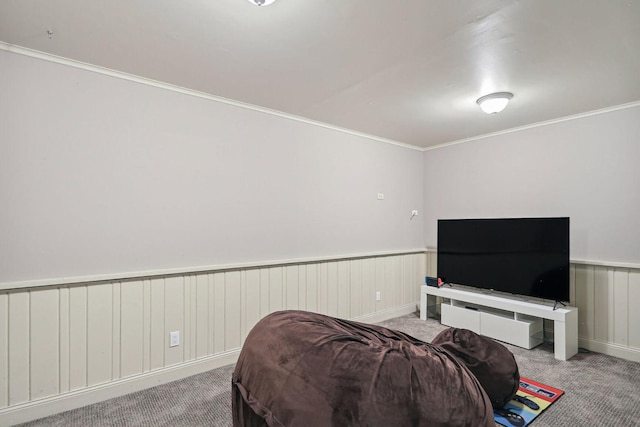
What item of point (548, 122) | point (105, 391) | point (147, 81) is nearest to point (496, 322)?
point (548, 122)

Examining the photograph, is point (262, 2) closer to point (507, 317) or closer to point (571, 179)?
point (571, 179)

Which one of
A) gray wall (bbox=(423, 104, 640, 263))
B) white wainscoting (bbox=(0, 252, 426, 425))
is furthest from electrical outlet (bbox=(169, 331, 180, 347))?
gray wall (bbox=(423, 104, 640, 263))

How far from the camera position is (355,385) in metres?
1.28

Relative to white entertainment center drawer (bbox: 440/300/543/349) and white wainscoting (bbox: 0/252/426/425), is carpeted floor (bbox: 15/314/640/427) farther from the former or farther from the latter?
white entertainment center drawer (bbox: 440/300/543/349)

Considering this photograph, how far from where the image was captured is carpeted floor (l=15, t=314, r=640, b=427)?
7.38 ft

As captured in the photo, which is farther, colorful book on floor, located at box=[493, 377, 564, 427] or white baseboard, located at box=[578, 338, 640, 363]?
white baseboard, located at box=[578, 338, 640, 363]

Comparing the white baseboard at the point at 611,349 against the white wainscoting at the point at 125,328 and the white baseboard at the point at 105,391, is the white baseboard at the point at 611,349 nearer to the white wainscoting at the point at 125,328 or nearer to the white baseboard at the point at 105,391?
the white wainscoting at the point at 125,328

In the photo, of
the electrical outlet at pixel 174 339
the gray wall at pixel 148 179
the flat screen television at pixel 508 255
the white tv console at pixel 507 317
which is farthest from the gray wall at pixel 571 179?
the electrical outlet at pixel 174 339

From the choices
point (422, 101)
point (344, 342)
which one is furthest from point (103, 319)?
point (422, 101)

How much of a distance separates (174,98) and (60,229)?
52.5 inches

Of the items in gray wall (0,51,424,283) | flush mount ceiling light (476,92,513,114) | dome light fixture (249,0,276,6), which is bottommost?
gray wall (0,51,424,283)

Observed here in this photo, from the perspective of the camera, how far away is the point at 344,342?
1.44 metres

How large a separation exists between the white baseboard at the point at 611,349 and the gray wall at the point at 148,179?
2.63m

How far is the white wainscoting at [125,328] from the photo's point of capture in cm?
223
